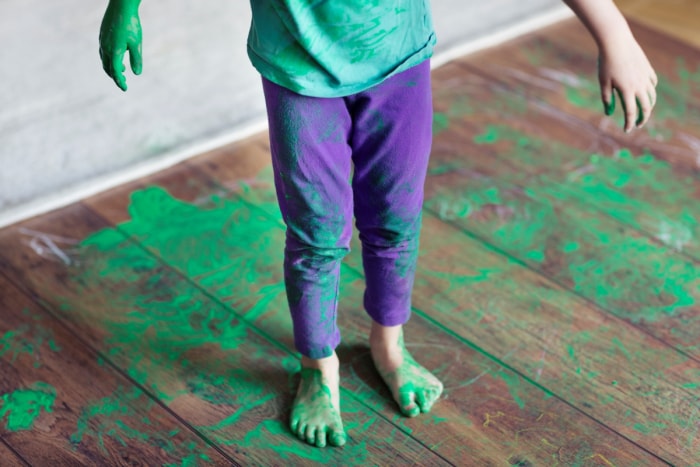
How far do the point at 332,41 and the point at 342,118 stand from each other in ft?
0.36

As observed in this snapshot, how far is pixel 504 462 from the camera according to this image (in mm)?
1326

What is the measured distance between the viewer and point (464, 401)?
1.43m

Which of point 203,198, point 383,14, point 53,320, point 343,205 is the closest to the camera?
point 383,14

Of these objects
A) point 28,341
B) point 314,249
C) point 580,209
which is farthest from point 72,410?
point 580,209

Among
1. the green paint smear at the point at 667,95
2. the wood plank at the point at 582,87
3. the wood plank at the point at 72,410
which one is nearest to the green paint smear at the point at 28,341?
the wood plank at the point at 72,410

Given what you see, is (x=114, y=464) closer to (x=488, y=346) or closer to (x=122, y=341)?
(x=122, y=341)

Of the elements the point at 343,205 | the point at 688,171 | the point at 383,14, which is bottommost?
the point at 688,171

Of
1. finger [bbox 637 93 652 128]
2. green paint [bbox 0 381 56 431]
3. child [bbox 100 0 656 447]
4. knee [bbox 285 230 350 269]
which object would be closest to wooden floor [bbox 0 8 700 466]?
green paint [bbox 0 381 56 431]

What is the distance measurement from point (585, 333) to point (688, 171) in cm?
62

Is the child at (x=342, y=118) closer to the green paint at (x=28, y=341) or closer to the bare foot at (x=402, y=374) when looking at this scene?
the bare foot at (x=402, y=374)

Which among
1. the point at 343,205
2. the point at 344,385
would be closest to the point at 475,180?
the point at 344,385

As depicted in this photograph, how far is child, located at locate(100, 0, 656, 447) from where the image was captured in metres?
1.10

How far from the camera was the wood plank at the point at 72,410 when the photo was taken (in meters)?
1.33

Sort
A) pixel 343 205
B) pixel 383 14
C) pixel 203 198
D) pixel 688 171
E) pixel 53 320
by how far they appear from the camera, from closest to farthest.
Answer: pixel 383 14 < pixel 343 205 < pixel 53 320 < pixel 203 198 < pixel 688 171
